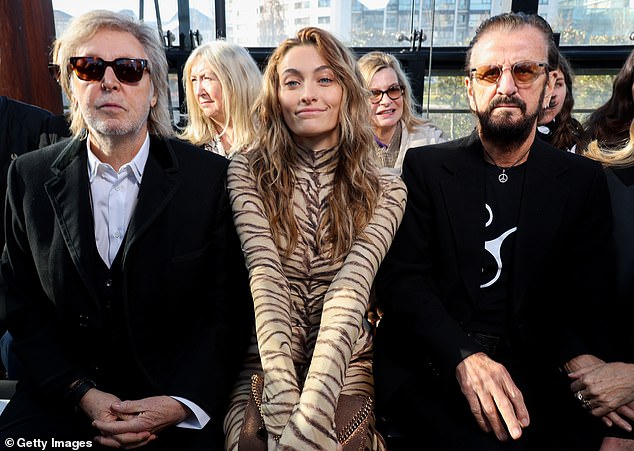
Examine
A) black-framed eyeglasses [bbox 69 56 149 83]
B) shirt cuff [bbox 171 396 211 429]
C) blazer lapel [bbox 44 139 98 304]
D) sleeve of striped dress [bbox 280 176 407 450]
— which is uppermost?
black-framed eyeglasses [bbox 69 56 149 83]

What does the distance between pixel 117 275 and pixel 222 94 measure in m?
1.88

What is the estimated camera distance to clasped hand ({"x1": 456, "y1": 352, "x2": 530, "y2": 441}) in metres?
1.56

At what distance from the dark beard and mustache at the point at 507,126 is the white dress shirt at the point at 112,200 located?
122 cm

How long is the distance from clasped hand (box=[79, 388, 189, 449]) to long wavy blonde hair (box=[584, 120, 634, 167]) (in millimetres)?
1803

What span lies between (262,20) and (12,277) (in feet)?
12.7

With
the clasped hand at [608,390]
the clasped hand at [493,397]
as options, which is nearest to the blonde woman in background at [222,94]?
the clasped hand at [493,397]

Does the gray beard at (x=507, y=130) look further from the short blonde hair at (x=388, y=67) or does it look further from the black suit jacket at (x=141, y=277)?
the short blonde hair at (x=388, y=67)

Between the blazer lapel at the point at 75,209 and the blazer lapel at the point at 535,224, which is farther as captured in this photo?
the blazer lapel at the point at 535,224

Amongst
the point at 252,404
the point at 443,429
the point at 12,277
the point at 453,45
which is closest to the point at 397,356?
the point at 443,429

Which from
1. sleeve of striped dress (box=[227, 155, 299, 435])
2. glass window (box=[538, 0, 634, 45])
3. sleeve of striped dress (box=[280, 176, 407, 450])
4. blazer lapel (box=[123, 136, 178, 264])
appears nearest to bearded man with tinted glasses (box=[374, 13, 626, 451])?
sleeve of striped dress (box=[280, 176, 407, 450])

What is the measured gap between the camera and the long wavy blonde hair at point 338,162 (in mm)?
1892

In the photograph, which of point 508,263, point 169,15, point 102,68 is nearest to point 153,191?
point 102,68

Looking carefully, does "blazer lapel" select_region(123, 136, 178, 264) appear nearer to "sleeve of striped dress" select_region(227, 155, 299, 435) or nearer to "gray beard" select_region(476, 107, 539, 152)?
"sleeve of striped dress" select_region(227, 155, 299, 435)

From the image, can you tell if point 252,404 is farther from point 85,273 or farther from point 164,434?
point 85,273
